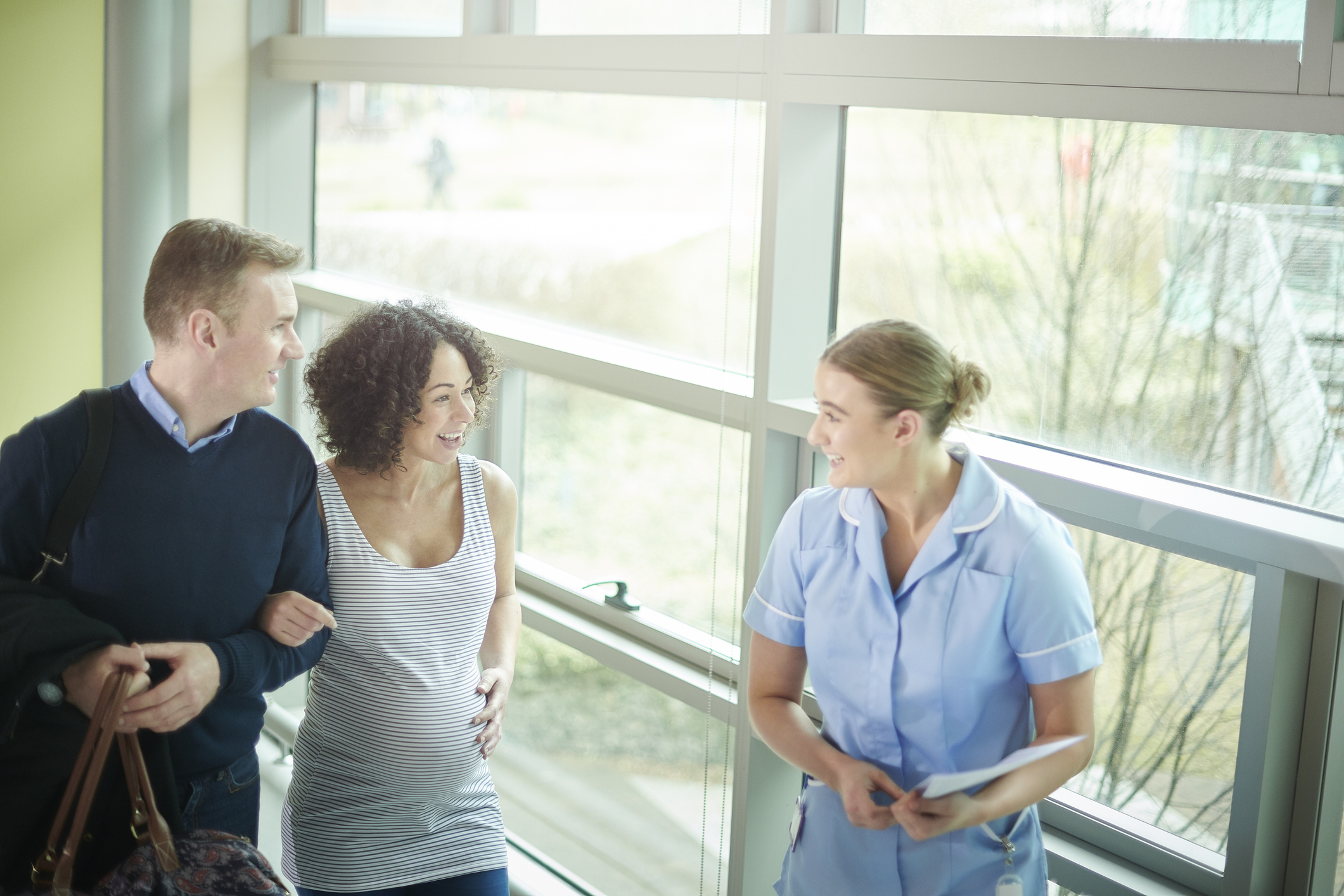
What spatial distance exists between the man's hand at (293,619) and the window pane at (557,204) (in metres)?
0.97

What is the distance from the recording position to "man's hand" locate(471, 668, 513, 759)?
2088mm

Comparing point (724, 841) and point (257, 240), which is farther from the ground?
point (257, 240)

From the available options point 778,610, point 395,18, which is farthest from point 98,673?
point 395,18

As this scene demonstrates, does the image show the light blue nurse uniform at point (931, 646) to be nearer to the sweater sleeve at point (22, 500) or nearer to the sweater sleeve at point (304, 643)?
the sweater sleeve at point (304, 643)

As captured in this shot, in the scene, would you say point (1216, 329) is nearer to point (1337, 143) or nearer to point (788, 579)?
point (1337, 143)

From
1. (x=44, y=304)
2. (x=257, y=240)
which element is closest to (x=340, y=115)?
(x=44, y=304)

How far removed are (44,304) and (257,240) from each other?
7.06 ft

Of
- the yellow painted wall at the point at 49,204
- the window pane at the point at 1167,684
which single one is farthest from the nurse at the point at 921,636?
the yellow painted wall at the point at 49,204

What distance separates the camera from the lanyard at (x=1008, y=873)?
1561mm

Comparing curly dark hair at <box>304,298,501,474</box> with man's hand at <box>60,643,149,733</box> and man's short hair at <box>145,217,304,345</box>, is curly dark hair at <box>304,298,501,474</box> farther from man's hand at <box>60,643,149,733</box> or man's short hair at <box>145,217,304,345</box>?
man's hand at <box>60,643,149,733</box>

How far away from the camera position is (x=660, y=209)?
2.81 metres

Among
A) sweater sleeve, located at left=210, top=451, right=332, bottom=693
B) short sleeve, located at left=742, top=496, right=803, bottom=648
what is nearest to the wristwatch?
sweater sleeve, located at left=210, top=451, right=332, bottom=693

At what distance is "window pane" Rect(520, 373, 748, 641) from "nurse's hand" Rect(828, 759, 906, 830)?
821 mm

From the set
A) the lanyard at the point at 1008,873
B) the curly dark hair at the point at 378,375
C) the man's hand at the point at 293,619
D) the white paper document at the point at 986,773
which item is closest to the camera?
the white paper document at the point at 986,773
